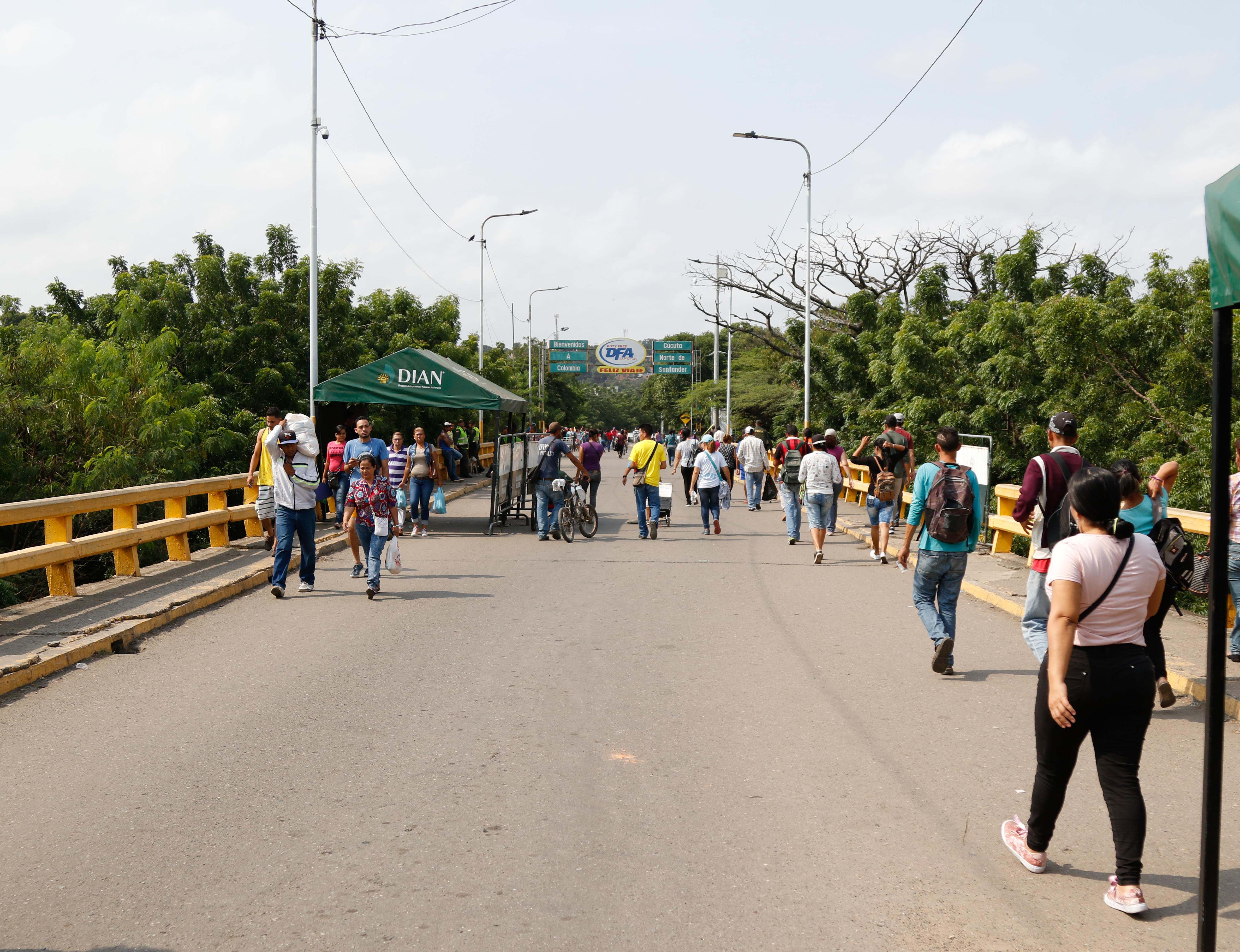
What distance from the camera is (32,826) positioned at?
183 inches

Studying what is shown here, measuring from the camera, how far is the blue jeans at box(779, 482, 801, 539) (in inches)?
659

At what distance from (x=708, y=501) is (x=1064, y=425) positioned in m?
11.7

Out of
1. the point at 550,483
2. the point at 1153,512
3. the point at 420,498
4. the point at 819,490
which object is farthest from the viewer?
the point at 420,498

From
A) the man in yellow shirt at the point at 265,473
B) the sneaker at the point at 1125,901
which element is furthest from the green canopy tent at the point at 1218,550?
the man in yellow shirt at the point at 265,473

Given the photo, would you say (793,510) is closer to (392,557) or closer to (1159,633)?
(392,557)

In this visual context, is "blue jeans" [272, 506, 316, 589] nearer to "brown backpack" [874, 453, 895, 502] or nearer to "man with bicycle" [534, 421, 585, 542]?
"man with bicycle" [534, 421, 585, 542]

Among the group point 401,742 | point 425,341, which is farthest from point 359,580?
point 425,341

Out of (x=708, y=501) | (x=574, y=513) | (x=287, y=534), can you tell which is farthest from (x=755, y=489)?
(x=287, y=534)

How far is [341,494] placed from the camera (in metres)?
16.4

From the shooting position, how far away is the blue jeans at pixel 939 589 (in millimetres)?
7785

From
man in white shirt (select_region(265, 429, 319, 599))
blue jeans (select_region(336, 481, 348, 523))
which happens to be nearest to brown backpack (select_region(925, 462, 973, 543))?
man in white shirt (select_region(265, 429, 319, 599))

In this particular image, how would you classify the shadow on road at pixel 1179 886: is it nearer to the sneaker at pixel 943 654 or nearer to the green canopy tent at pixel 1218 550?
the green canopy tent at pixel 1218 550

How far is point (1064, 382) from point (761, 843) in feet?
52.8

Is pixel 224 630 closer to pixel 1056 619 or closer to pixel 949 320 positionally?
pixel 1056 619
